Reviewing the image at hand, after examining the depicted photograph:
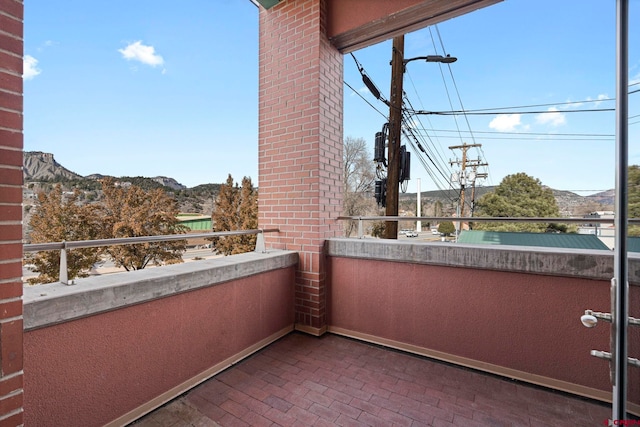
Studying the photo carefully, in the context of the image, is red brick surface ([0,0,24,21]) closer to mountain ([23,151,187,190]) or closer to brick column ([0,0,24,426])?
brick column ([0,0,24,426])

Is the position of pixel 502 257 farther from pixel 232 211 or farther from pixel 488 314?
pixel 232 211

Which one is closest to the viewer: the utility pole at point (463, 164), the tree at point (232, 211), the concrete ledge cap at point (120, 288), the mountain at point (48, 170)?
the concrete ledge cap at point (120, 288)

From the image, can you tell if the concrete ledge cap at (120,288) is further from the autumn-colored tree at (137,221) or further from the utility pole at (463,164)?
the utility pole at (463,164)

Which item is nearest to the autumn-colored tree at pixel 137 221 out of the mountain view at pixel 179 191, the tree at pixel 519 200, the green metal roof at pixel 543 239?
the mountain view at pixel 179 191

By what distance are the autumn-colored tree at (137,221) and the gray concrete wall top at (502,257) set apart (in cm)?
1551

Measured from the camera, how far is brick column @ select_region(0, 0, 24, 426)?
0.97 metres

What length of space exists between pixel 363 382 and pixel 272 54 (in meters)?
3.33

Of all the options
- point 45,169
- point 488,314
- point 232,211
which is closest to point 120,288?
point 488,314

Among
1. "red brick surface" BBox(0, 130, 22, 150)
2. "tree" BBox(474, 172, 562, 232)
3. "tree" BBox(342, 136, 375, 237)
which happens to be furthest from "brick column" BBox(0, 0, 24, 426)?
"tree" BBox(474, 172, 562, 232)

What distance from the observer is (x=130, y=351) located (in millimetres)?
1663

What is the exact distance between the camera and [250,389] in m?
1.99

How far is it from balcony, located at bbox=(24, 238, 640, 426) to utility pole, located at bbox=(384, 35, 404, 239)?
9.99 feet

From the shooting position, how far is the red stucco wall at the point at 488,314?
1.89 m

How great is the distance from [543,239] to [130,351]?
1006cm
